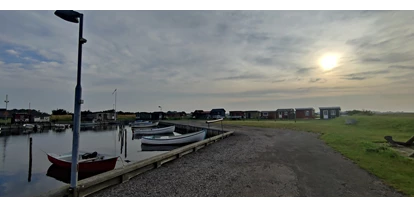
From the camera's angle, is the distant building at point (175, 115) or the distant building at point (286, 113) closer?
the distant building at point (286, 113)

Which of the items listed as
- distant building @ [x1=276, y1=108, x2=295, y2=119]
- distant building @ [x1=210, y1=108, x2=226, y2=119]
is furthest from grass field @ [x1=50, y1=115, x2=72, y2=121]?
distant building @ [x1=276, y1=108, x2=295, y2=119]

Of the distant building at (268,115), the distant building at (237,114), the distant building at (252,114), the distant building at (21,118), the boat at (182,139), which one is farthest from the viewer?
the distant building at (237,114)

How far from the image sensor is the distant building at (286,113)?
65.9 m

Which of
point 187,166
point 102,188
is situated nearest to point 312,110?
point 187,166

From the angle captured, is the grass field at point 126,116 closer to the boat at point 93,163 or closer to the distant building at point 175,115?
the distant building at point 175,115

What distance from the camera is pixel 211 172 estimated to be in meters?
→ 8.17

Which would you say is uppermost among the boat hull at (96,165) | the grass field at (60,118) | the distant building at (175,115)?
the distant building at (175,115)

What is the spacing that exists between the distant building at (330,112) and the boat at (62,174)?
5834 cm

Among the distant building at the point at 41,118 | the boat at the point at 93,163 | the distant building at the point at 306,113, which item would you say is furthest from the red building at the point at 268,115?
the distant building at the point at 41,118

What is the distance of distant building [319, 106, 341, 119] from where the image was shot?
54875mm

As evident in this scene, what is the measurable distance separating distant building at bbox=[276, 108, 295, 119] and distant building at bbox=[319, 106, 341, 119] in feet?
33.2

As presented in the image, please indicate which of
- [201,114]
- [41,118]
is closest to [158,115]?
[201,114]
